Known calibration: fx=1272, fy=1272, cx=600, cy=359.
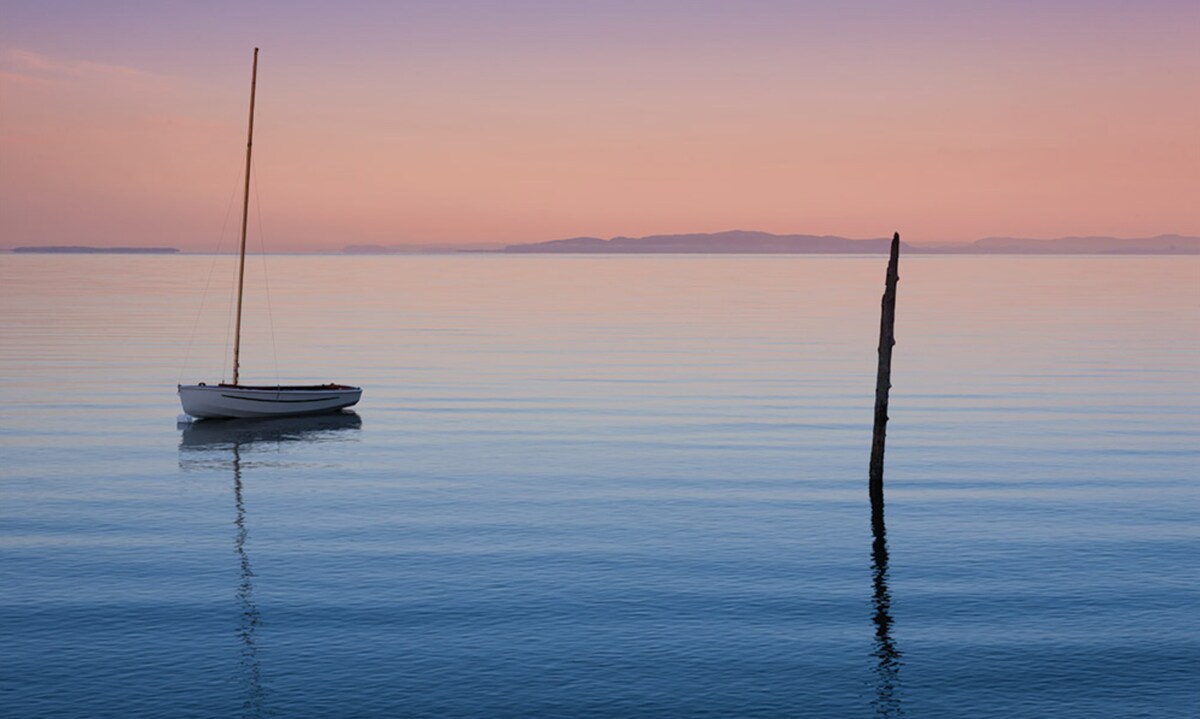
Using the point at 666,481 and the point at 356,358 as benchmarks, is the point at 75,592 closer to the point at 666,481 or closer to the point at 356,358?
the point at 666,481

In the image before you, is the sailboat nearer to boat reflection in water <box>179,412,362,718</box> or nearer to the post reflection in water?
boat reflection in water <box>179,412,362,718</box>

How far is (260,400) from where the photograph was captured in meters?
59.2

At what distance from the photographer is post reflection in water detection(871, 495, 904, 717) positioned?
72.2 feet

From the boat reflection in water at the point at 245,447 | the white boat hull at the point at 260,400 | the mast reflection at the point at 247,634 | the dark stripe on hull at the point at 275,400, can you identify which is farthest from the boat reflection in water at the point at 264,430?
the mast reflection at the point at 247,634

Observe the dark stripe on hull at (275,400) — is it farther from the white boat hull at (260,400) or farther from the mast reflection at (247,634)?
the mast reflection at (247,634)

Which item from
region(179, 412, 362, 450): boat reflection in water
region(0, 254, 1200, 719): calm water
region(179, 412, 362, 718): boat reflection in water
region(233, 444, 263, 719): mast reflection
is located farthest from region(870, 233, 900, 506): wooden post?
region(179, 412, 362, 450): boat reflection in water

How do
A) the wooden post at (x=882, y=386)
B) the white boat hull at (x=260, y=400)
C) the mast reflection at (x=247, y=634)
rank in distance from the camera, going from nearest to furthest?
the mast reflection at (x=247, y=634)
the wooden post at (x=882, y=386)
the white boat hull at (x=260, y=400)

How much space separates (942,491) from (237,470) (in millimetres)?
24707

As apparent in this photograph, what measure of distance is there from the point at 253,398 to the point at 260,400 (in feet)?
1.22

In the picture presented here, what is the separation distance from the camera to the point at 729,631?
25.9 metres

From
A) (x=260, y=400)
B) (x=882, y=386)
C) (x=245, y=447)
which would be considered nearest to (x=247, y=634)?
(x=882, y=386)

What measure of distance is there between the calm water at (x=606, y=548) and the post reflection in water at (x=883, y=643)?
4.7 inches

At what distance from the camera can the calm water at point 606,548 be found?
22766 millimetres

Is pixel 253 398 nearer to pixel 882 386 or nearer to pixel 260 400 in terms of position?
pixel 260 400
